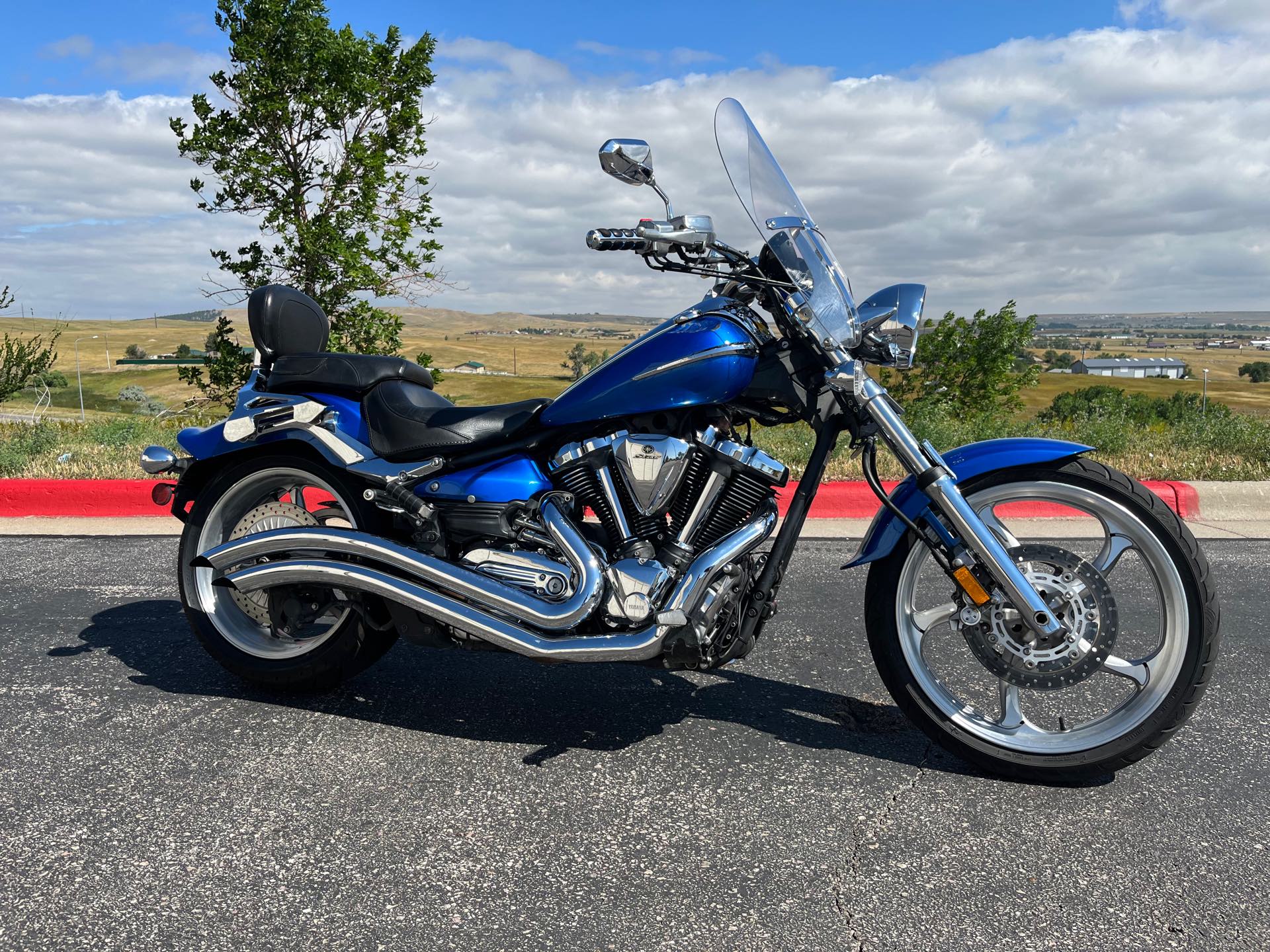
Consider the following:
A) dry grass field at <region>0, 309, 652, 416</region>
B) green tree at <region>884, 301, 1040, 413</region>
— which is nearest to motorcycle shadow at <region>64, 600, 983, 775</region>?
green tree at <region>884, 301, 1040, 413</region>

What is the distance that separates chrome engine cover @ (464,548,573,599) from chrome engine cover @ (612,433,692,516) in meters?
0.34

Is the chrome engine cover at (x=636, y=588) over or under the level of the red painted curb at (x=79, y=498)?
over

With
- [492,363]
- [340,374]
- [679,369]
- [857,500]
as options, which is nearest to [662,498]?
[679,369]

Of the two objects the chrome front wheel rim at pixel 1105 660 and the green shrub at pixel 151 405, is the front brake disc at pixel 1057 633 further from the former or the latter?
the green shrub at pixel 151 405

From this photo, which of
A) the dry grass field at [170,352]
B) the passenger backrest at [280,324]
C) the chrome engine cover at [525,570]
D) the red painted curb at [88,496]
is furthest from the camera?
the dry grass field at [170,352]

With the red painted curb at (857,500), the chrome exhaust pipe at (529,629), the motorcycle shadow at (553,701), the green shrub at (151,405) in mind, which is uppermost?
the chrome exhaust pipe at (529,629)

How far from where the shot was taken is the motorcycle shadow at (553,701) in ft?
11.1

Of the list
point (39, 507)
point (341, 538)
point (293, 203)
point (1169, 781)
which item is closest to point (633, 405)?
point (341, 538)

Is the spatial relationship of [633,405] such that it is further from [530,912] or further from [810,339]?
[530,912]

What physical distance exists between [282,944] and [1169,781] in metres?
2.52

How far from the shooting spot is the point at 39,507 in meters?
7.12

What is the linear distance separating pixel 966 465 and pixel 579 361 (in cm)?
2831

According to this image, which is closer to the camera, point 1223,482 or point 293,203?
point 1223,482

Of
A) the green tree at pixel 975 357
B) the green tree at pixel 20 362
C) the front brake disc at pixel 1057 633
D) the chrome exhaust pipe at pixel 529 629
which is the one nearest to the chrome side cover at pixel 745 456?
the chrome exhaust pipe at pixel 529 629
